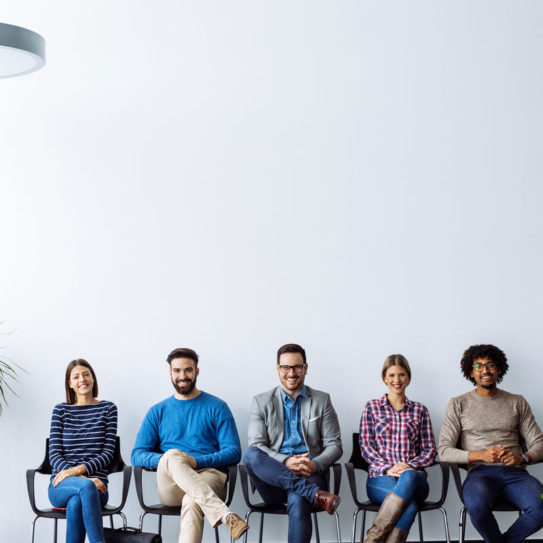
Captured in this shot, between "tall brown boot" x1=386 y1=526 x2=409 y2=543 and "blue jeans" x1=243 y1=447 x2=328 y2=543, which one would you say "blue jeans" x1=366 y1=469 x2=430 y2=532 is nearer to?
"tall brown boot" x1=386 y1=526 x2=409 y2=543

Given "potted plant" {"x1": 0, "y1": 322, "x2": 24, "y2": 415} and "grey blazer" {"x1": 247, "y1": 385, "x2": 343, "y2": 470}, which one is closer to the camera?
"grey blazer" {"x1": 247, "y1": 385, "x2": 343, "y2": 470}

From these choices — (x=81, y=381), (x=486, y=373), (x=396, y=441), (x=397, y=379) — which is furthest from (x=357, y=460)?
(x=81, y=381)

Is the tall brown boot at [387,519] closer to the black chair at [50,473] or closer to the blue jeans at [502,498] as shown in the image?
the blue jeans at [502,498]

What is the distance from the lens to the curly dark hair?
4.99 metres

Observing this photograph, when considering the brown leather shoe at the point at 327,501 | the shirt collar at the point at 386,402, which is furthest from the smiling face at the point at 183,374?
the shirt collar at the point at 386,402

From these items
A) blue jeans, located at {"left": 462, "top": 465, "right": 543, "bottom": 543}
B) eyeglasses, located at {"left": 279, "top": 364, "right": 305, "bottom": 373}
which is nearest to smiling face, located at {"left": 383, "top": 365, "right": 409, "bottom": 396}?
eyeglasses, located at {"left": 279, "top": 364, "right": 305, "bottom": 373}

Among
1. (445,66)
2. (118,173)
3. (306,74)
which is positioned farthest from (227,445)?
(445,66)

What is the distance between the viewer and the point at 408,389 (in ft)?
17.4

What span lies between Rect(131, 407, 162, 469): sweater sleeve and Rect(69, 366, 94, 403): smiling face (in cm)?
42

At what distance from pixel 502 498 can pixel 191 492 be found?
1838 mm

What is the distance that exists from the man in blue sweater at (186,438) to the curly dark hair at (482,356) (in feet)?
5.16

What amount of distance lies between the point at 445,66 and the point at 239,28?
4.85ft

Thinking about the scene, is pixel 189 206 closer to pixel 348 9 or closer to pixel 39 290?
pixel 39 290

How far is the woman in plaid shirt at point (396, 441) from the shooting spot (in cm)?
450
